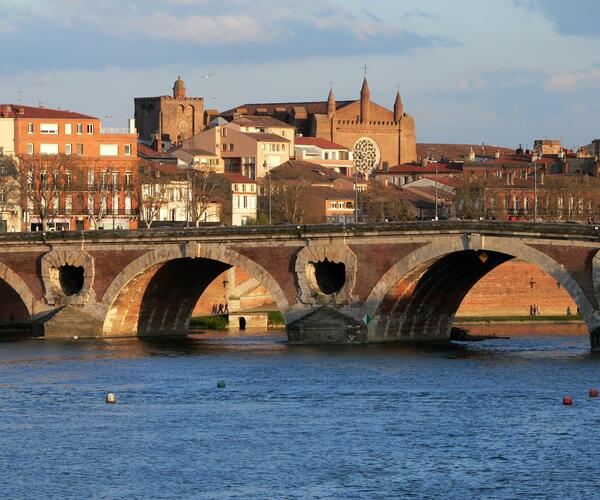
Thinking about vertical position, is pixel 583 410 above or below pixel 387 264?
below

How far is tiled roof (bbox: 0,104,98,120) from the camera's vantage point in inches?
6762

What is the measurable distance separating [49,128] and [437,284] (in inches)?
2698

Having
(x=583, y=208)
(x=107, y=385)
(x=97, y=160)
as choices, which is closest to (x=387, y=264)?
(x=107, y=385)

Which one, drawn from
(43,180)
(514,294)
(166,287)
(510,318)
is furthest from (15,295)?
(514,294)

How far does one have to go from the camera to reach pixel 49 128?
171 m

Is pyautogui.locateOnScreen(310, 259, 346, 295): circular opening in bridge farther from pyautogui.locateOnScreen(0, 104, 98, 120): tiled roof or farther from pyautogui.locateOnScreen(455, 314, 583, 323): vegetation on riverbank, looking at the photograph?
pyautogui.locateOnScreen(0, 104, 98, 120): tiled roof

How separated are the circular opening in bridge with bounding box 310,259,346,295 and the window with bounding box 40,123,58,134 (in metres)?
65.7

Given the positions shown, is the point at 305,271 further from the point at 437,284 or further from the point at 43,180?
the point at 43,180

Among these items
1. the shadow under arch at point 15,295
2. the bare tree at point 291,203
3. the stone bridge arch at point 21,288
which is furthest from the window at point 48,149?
the stone bridge arch at point 21,288

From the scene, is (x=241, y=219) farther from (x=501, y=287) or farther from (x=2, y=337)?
(x=2, y=337)

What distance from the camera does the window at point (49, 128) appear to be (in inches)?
6718

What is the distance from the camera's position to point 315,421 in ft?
261

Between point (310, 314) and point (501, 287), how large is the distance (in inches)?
1385

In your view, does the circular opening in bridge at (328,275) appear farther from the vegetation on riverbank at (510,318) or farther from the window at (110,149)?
the window at (110,149)
